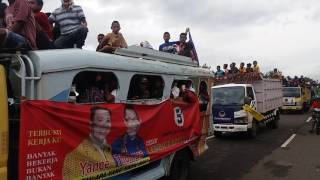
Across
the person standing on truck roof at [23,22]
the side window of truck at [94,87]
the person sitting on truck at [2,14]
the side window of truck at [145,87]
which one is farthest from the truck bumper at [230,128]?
the person standing on truck roof at [23,22]

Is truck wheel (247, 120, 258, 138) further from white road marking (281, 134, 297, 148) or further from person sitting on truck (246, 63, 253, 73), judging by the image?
person sitting on truck (246, 63, 253, 73)

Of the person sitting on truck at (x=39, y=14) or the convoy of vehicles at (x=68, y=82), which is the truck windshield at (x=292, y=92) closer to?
the convoy of vehicles at (x=68, y=82)

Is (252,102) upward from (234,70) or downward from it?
downward

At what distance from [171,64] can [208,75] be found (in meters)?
1.68

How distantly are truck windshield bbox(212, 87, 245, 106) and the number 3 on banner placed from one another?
8.90 m

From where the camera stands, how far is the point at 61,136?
194 inches

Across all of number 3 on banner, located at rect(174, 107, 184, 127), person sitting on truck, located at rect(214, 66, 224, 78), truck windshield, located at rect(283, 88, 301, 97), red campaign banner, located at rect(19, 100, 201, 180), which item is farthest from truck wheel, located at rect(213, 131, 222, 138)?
truck windshield, located at rect(283, 88, 301, 97)

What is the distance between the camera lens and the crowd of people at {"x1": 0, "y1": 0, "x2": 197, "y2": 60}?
204 inches

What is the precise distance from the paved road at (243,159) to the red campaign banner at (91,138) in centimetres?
309

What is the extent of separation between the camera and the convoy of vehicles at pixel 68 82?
4.52 m

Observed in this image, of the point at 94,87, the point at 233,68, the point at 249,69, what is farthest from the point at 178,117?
the point at 233,68

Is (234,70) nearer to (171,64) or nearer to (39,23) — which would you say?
(171,64)

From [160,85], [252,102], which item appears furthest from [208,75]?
[252,102]

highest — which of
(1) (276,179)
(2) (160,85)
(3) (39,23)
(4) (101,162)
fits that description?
(3) (39,23)
